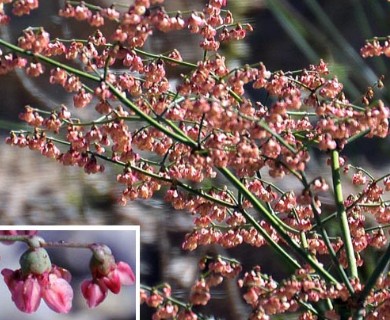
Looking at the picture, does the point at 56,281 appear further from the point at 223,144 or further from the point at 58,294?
the point at 223,144

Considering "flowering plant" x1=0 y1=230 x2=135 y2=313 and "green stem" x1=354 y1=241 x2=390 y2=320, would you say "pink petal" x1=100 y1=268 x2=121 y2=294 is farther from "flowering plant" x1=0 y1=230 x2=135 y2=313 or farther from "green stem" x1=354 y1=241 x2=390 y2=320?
"green stem" x1=354 y1=241 x2=390 y2=320

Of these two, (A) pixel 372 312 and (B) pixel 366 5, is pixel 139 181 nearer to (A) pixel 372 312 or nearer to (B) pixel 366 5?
(A) pixel 372 312

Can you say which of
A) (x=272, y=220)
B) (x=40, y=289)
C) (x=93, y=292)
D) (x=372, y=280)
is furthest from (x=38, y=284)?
(x=372, y=280)

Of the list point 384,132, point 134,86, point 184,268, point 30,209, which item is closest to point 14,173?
point 30,209

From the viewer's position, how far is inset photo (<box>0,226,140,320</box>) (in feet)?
7.07

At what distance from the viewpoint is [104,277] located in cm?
223

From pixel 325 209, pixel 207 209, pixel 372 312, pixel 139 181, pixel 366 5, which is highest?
pixel 366 5

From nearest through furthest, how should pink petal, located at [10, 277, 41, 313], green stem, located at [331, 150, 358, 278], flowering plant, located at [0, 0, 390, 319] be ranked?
flowering plant, located at [0, 0, 390, 319], green stem, located at [331, 150, 358, 278], pink petal, located at [10, 277, 41, 313]

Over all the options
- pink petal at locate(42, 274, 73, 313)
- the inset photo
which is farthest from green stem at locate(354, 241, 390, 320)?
pink petal at locate(42, 274, 73, 313)

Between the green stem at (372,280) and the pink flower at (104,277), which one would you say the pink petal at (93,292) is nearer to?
the pink flower at (104,277)

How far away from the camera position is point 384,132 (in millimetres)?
1833

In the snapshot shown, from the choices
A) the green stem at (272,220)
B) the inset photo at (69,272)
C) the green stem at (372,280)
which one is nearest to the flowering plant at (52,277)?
the inset photo at (69,272)

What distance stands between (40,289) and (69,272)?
71 millimetres

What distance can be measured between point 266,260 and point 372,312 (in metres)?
1.16
